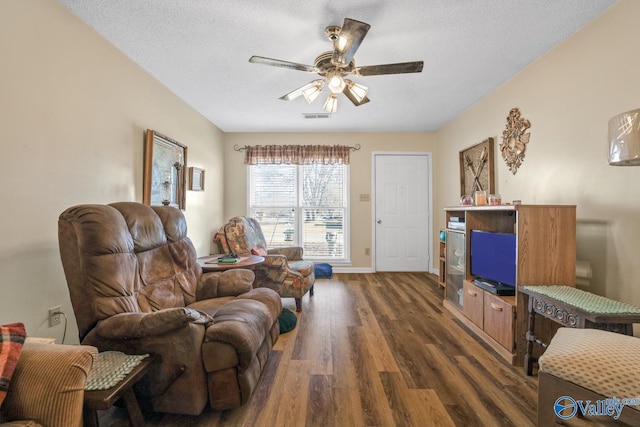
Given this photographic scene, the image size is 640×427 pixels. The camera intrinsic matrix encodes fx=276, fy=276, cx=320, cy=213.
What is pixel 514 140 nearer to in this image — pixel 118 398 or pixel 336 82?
pixel 336 82

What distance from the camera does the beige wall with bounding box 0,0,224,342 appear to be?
1.46 meters

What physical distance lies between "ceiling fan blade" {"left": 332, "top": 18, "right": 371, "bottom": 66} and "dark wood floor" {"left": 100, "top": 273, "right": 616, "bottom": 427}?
2107 mm

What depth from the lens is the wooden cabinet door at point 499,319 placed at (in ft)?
6.58

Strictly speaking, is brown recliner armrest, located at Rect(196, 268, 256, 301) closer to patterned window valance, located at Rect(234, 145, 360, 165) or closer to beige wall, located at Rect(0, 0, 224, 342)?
beige wall, located at Rect(0, 0, 224, 342)

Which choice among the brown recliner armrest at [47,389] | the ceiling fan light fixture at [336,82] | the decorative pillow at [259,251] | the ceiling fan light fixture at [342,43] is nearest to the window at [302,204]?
the decorative pillow at [259,251]

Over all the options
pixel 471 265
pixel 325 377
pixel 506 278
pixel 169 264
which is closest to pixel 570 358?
pixel 506 278

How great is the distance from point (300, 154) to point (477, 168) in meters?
2.59

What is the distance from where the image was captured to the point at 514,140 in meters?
2.71

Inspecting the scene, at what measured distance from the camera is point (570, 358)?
3.83 feet

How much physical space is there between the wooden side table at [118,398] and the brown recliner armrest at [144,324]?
0.14 m

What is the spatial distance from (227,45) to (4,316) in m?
2.21

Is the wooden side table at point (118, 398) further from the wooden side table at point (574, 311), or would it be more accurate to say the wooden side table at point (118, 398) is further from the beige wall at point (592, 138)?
the beige wall at point (592, 138)

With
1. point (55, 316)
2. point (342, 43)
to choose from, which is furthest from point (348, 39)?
point (55, 316)

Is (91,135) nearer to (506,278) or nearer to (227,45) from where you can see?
(227,45)
